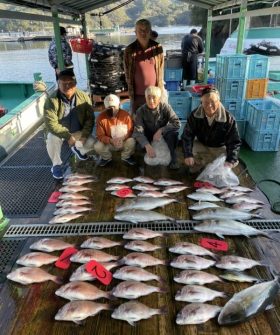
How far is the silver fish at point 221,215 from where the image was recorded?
3.01m

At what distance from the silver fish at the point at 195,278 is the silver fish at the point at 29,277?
3.02 feet

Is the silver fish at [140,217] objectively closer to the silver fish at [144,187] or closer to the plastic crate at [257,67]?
the silver fish at [144,187]

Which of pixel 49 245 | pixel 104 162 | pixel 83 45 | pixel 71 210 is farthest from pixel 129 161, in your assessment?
pixel 83 45

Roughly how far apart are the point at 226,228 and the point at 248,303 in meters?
0.89

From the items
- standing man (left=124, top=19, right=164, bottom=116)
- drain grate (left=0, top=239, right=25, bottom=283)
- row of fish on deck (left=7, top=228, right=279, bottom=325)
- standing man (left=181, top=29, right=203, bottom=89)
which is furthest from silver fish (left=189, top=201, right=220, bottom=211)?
standing man (left=181, top=29, right=203, bottom=89)

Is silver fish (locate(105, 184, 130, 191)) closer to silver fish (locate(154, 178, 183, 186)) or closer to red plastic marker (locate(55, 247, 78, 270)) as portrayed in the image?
silver fish (locate(154, 178, 183, 186))

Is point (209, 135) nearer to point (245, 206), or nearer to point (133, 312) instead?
point (245, 206)

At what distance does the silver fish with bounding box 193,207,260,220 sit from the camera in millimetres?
3006

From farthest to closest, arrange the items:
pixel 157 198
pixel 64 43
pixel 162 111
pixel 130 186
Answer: pixel 64 43
pixel 162 111
pixel 130 186
pixel 157 198

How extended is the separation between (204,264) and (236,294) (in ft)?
1.20

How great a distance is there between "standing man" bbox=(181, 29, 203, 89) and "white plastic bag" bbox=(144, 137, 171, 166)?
5.60 meters

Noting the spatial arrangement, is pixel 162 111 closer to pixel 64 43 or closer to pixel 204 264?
pixel 204 264

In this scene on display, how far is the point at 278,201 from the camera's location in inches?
140

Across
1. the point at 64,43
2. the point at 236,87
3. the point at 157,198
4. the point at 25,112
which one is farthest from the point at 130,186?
the point at 64,43
